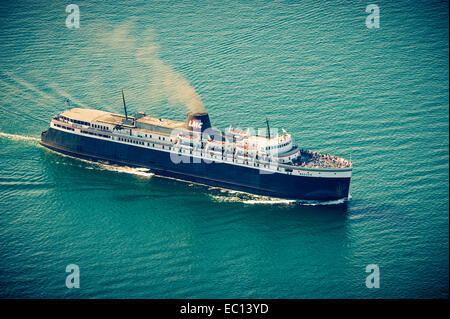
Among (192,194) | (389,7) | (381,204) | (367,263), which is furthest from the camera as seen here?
(389,7)

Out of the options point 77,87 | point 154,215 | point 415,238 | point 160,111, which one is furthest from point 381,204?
point 77,87

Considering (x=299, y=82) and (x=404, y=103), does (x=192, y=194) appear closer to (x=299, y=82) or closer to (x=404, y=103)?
(x=299, y=82)

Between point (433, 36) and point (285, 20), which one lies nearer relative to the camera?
point (433, 36)

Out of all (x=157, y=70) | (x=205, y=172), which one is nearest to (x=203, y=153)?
(x=205, y=172)

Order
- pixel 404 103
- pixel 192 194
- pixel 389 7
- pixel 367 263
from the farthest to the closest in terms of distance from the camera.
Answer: pixel 389 7, pixel 404 103, pixel 192 194, pixel 367 263

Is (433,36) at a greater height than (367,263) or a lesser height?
greater

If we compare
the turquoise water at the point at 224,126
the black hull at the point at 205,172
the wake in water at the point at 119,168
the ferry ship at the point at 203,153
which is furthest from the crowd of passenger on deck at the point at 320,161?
the wake in water at the point at 119,168

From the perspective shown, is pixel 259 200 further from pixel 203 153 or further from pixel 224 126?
pixel 224 126
